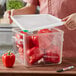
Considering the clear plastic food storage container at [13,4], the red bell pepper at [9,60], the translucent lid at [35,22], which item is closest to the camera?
the translucent lid at [35,22]

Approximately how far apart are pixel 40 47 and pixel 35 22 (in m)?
0.12

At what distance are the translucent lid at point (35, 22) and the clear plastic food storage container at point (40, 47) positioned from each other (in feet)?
0.17

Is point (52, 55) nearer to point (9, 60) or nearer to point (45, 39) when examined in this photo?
point (45, 39)

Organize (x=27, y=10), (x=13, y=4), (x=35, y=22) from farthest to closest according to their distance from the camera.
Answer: (x=13, y=4) < (x=27, y=10) < (x=35, y=22)

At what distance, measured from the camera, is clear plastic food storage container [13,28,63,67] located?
1.09 m

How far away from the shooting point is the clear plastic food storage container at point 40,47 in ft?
3.59

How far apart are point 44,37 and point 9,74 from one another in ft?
0.75

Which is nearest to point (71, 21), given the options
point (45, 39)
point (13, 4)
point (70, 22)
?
point (70, 22)

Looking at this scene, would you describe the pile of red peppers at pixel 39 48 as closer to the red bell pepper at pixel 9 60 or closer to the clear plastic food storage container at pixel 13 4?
the red bell pepper at pixel 9 60

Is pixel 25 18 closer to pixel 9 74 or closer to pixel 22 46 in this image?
pixel 22 46

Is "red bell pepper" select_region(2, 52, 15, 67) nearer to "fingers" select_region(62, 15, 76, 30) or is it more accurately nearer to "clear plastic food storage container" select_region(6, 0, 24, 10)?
"fingers" select_region(62, 15, 76, 30)

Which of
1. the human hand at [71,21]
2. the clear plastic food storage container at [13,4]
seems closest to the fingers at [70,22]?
the human hand at [71,21]

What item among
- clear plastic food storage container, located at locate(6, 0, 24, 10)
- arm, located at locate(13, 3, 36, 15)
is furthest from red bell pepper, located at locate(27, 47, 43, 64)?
clear plastic food storage container, located at locate(6, 0, 24, 10)

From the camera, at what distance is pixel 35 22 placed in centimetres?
108
